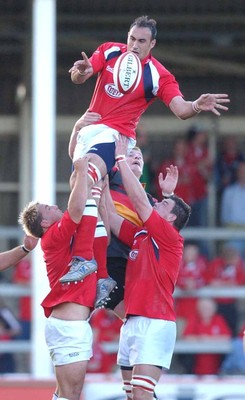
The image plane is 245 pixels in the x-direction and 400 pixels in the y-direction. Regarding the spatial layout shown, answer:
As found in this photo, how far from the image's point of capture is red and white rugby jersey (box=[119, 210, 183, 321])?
25.8 feet

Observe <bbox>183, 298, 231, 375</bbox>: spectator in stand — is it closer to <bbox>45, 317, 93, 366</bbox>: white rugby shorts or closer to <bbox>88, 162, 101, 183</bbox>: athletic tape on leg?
<bbox>45, 317, 93, 366</bbox>: white rugby shorts

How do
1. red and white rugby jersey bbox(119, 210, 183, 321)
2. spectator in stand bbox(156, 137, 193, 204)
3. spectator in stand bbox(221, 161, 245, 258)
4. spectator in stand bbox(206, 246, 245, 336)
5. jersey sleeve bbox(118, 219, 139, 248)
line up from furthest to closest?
1. spectator in stand bbox(156, 137, 193, 204)
2. spectator in stand bbox(221, 161, 245, 258)
3. spectator in stand bbox(206, 246, 245, 336)
4. jersey sleeve bbox(118, 219, 139, 248)
5. red and white rugby jersey bbox(119, 210, 183, 321)

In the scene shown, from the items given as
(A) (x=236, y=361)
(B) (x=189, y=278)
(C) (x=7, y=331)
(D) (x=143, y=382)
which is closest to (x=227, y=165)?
(B) (x=189, y=278)

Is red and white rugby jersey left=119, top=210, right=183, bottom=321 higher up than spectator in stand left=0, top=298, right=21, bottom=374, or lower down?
higher up

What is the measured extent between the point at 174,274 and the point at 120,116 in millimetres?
1048

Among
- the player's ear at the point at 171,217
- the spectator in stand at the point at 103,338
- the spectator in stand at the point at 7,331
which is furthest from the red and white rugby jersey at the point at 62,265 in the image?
the spectator in stand at the point at 7,331

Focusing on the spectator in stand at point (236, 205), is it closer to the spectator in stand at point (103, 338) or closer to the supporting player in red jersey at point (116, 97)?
the spectator in stand at point (103, 338)

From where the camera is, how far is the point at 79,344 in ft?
25.1

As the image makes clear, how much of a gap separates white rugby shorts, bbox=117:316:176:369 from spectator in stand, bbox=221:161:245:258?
19.2ft

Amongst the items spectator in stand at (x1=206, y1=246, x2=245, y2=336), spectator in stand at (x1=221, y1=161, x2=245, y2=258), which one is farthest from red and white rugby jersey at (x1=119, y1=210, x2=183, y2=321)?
spectator in stand at (x1=221, y1=161, x2=245, y2=258)

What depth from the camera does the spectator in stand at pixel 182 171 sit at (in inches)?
553

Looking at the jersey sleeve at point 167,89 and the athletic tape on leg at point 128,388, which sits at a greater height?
the jersey sleeve at point 167,89

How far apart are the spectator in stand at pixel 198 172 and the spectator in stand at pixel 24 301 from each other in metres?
2.18

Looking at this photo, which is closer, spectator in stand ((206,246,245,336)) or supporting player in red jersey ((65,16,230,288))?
supporting player in red jersey ((65,16,230,288))
